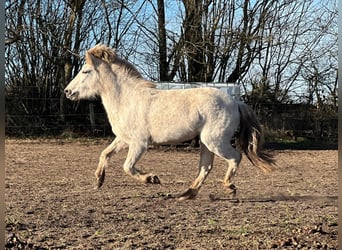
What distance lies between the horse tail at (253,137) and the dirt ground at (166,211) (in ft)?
1.36

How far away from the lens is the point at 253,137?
5.98 m

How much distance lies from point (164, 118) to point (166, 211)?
109 centimetres

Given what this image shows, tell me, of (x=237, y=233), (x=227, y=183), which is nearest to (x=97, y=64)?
(x=227, y=183)

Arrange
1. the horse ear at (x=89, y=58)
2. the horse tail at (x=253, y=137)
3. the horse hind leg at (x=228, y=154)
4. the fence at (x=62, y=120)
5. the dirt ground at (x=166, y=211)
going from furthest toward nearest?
the fence at (x=62, y=120) < the horse ear at (x=89, y=58) < the horse tail at (x=253, y=137) < the horse hind leg at (x=228, y=154) < the dirt ground at (x=166, y=211)

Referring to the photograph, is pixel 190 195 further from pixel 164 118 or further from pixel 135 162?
pixel 164 118

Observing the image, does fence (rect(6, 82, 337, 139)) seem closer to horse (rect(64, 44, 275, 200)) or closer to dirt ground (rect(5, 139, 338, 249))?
dirt ground (rect(5, 139, 338, 249))

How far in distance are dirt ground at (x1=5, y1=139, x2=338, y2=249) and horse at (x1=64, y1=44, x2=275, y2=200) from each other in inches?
16.3

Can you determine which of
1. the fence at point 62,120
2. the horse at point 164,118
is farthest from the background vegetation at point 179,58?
the horse at point 164,118

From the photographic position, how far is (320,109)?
1816cm

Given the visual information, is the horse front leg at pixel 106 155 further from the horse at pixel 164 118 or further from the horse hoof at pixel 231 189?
the horse hoof at pixel 231 189

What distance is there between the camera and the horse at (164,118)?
18.7 feet

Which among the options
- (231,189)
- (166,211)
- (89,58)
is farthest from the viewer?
(89,58)

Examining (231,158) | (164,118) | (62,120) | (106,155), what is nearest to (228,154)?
(231,158)

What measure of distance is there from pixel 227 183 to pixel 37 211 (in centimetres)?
207
